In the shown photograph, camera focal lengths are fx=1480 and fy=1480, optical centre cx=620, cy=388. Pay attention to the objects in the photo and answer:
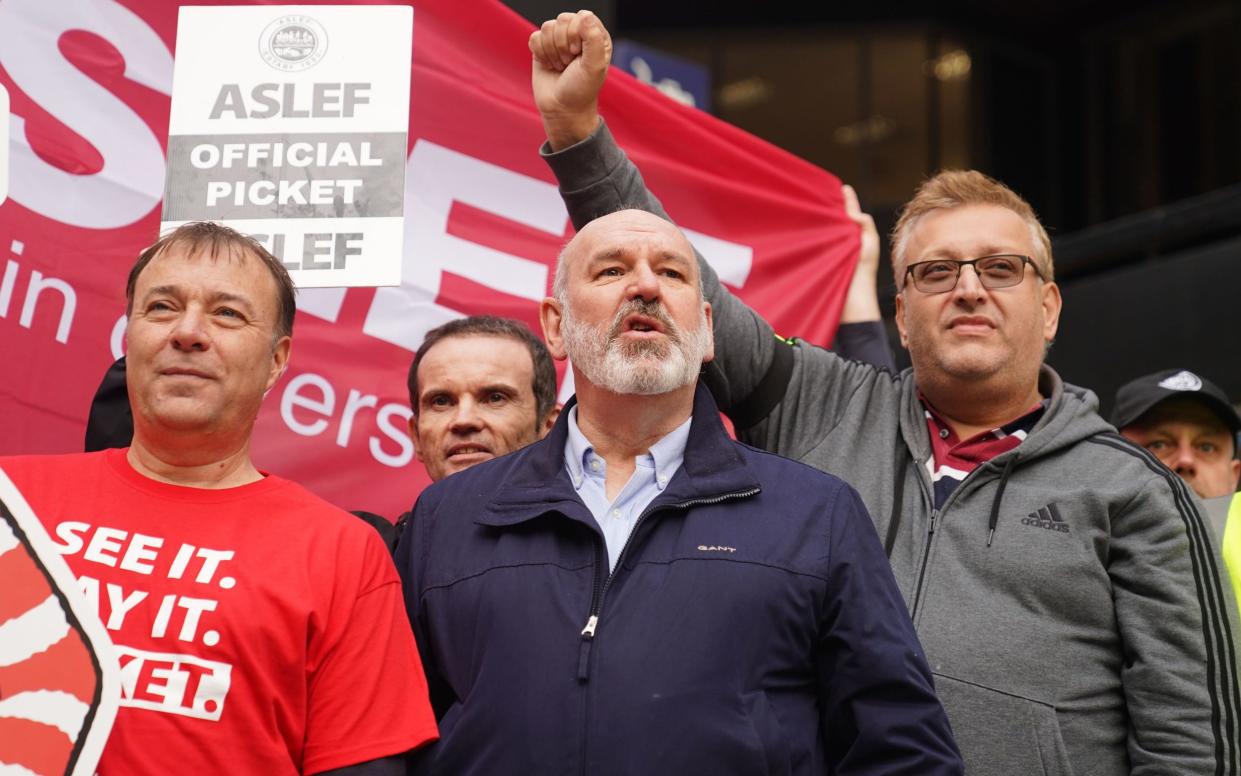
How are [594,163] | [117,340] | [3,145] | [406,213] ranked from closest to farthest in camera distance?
[3,145] < [594,163] < [117,340] < [406,213]

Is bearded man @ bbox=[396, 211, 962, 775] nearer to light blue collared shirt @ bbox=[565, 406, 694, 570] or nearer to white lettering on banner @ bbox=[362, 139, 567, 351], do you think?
light blue collared shirt @ bbox=[565, 406, 694, 570]

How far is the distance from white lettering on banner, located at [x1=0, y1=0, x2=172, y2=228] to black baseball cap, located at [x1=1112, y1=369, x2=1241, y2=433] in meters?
2.61

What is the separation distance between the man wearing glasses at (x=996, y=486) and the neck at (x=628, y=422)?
0.43 metres

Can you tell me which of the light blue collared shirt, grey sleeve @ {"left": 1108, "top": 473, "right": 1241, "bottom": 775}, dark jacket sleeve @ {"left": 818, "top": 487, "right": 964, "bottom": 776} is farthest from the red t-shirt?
grey sleeve @ {"left": 1108, "top": 473, "right": 1241, "bottom": 775}

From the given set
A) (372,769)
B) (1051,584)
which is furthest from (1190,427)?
(372,769)

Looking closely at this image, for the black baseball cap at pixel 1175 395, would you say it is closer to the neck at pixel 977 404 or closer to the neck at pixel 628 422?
the neck at pixel 977 404

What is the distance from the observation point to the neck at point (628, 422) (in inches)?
100

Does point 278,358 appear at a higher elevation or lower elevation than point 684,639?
higher

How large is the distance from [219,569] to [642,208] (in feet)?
3.95

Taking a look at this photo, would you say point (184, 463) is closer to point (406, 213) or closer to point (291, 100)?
point (291, 100)

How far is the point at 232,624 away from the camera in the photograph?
2150mm

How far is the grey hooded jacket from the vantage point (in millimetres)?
2607

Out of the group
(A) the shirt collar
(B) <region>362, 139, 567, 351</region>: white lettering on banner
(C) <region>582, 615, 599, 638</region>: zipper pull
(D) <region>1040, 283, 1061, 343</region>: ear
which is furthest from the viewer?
(B) <region>362, 139, 567, 351</region>: white lettering on banner

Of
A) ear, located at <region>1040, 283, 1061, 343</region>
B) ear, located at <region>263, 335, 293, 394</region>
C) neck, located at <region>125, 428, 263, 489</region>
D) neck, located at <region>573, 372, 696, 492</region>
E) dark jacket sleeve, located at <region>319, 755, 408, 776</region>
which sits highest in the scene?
ear, located at <region>1040, 283, 1061, 343</region>
